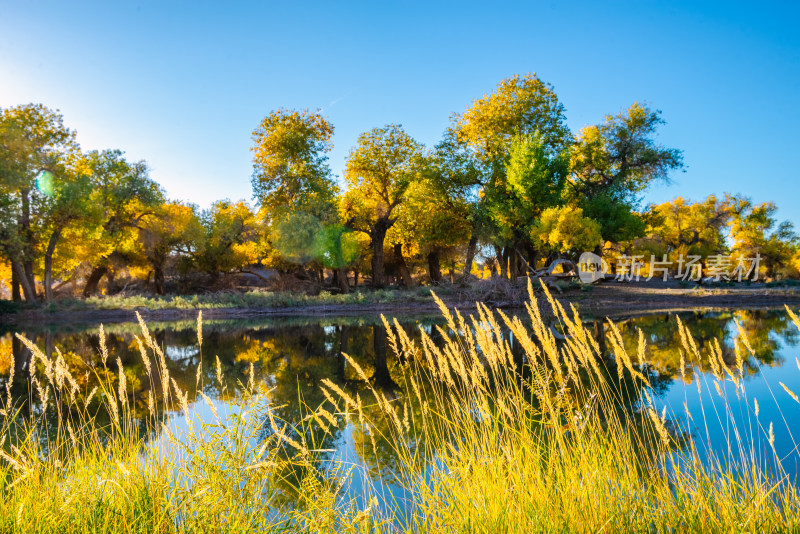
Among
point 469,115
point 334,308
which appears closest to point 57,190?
point 334,308

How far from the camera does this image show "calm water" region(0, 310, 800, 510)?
12.7 ft

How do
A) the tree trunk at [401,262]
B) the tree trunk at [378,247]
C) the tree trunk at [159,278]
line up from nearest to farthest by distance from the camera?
the tree trunk at [378,247]
the tree trunk at [159,278]
the tree trunk at [401,262]

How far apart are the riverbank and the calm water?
3257 millimetres

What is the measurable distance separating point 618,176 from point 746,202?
17.9 meters

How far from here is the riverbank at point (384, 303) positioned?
60.6 ft

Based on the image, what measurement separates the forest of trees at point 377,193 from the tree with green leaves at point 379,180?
70 mm

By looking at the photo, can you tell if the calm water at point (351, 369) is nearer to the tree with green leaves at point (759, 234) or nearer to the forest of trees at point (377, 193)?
the forest of trees at point (377, 193)

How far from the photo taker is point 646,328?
11.7 m

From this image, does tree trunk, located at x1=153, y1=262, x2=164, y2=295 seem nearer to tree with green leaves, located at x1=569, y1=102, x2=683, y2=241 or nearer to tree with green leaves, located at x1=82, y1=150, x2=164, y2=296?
tree with green leaves, located at x1=82, y1=150, x2=164, y2=296

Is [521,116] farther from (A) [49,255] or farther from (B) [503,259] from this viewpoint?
(A) [49,255]

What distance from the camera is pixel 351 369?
7656 mm

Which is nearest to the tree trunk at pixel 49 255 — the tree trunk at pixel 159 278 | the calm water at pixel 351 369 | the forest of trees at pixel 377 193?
the forest of trees at pixel 377 193

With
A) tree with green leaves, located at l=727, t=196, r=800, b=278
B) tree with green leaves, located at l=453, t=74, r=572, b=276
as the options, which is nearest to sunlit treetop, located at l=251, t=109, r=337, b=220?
tree with green leaves, located at l=453, t=74, r=572, b=276

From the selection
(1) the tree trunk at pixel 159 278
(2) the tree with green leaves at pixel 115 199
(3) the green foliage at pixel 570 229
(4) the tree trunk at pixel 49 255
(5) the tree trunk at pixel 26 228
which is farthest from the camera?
(1) the tree trunk at pixel 159 278
